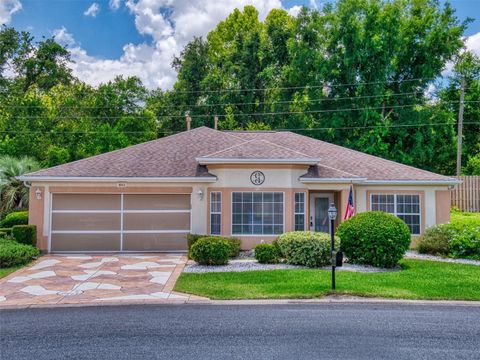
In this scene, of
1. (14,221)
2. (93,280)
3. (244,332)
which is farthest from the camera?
(14,221)

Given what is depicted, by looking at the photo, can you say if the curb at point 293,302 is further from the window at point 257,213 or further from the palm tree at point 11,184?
the palm tree at point 11,184

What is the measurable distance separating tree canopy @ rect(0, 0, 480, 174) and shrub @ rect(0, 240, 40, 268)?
42.2ft

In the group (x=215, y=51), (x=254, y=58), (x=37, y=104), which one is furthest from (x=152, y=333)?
(x=215, y=51)

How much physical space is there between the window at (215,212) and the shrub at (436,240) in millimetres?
7534

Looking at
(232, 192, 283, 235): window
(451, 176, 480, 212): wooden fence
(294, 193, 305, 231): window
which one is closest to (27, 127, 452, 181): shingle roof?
(294, 193, 305, 231): window

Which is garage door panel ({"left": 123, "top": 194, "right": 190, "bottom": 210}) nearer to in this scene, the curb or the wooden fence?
the curb

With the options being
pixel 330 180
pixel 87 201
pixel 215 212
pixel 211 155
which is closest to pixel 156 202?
pixel 215 212

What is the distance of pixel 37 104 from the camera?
30.8 m

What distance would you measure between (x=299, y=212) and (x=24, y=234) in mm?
10105

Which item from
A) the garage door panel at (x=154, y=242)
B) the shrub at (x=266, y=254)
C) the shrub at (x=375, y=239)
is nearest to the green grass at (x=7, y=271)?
the garage door panel at (x=154, y=242)

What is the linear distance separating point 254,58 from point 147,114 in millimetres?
11318

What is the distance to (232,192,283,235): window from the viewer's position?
1485cm

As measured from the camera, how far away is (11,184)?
20.1 meters

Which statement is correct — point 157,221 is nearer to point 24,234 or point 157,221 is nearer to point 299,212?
point 24,234
